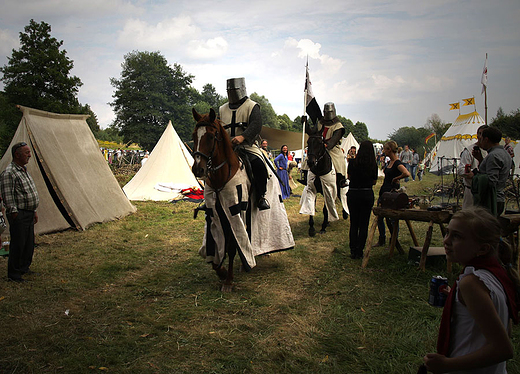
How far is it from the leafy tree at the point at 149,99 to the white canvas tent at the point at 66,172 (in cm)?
3377

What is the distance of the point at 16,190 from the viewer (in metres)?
4.73

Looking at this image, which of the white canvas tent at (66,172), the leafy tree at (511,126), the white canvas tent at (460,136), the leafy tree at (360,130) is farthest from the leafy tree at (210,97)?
the white canvas tent at (66,172)

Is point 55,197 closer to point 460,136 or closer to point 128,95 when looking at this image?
point 460,136

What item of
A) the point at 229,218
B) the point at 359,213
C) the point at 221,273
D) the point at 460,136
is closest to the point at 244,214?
the point at 229,218

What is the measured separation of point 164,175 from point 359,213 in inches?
365

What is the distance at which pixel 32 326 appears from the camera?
11.4 feet

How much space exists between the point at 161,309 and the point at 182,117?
43.8 m

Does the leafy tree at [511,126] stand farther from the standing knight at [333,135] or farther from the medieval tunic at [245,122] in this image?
the medieval tunic at [245,122]

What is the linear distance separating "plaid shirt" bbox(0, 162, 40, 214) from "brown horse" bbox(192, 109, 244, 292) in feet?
8.42

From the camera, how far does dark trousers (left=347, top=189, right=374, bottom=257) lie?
17.8 ft

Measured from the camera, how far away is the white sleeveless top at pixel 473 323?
1.39 meters

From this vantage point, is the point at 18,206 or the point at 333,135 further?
the point at 333,135

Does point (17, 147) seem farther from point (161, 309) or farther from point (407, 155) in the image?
point (407, 155)

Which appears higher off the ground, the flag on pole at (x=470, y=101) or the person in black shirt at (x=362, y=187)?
the flag on pole at (x=470, y=101)
